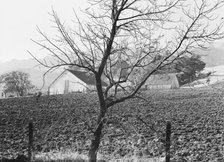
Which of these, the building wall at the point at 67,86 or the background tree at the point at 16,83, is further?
the background tree at the point at 16,83

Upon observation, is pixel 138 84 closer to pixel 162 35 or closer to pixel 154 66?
pixel 154 66

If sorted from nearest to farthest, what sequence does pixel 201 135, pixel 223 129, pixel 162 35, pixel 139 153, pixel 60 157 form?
pixel 162 35, pixel 60 157, pixel 139 153, pixel 201 135, pixel 223 129

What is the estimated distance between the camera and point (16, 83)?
172 feet

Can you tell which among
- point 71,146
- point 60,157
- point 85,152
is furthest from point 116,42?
point 71,146

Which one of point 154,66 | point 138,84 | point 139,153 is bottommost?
point 139,153

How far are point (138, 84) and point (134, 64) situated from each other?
0.49 m

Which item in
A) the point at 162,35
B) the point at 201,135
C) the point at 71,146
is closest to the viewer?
the point at 162,35

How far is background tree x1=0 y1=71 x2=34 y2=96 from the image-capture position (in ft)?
168

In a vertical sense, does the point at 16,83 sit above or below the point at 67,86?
above

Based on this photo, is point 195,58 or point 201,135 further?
point 201,135

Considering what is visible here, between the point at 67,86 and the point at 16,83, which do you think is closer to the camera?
the point at 67,86

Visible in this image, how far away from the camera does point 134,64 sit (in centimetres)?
656

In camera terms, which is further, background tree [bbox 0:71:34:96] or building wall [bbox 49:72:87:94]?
background tree [bbox 0:71:34:96]

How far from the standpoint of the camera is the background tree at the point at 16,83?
51.3 meters
